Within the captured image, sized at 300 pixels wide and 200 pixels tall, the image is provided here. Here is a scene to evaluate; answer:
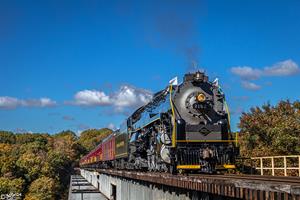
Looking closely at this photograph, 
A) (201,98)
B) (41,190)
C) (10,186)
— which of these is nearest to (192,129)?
(201,98)

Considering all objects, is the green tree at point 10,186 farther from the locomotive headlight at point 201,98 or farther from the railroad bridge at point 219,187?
the locomotive headlight at point 201,98

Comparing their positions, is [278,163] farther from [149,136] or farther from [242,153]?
[149,136]

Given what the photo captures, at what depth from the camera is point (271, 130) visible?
30.2 meters

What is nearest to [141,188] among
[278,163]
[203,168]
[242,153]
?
[203,168]

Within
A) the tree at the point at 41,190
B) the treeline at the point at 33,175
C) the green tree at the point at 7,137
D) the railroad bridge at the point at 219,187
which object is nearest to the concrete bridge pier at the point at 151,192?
the railroad bridge at the point at 219,187

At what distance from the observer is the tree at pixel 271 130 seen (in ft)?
92.3

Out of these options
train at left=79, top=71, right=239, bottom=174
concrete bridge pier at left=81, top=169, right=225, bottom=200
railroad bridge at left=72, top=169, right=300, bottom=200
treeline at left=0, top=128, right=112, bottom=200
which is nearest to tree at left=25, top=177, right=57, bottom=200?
treeline at left=0, top=128, right=112, bottom=200

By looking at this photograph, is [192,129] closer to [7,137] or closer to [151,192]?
[151,192]

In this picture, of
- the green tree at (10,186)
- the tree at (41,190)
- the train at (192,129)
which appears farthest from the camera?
the tree at (41,190)

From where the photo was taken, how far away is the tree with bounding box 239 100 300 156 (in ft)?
92.3

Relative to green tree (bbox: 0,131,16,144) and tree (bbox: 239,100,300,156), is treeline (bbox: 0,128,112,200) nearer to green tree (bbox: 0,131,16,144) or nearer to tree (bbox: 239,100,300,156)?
tree (bbox: 239,100,300,156)

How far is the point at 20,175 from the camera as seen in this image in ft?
265

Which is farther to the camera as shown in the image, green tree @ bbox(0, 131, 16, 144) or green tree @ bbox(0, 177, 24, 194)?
green tree @ bbox(0, 131, 16, 144)

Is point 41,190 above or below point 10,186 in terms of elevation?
below
